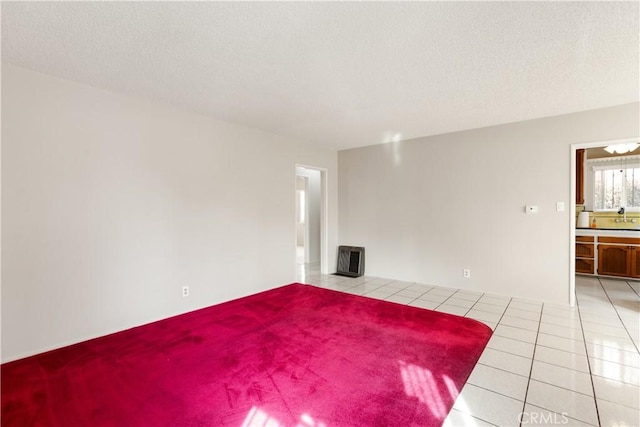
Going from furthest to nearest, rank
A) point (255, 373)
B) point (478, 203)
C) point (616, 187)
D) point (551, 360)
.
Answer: point (616, 187), point (478, 203), point (551, 360), point (255, 373)

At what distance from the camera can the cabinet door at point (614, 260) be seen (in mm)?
4762

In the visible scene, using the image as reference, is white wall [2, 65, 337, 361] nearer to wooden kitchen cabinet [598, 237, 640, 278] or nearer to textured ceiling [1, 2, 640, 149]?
textured ceiling [1, 2, 640, 149]

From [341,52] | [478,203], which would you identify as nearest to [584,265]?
[478,203]

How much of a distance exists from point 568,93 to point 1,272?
5493 mm

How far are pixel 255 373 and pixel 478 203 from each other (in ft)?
12.5

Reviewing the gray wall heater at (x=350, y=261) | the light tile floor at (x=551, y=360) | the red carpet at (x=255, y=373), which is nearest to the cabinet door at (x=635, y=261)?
the light tile floor at (x=551, y=360)

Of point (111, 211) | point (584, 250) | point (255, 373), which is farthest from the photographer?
point (584, 250)

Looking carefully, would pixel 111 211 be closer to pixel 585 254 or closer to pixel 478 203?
pixel 478 203

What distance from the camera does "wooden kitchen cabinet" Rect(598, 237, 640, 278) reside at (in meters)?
4.70

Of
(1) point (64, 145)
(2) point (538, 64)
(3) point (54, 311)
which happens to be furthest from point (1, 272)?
(2) point (538, 64)

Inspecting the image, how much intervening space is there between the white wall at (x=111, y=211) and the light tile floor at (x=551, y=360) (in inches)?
→ 90.9

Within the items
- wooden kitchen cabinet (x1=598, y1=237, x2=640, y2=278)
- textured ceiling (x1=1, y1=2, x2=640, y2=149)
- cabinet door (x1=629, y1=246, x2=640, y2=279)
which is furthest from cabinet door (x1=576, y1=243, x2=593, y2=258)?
textured ceiling (x1=1, y1=2, x2=640, y2=149)

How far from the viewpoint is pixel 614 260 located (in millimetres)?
4863

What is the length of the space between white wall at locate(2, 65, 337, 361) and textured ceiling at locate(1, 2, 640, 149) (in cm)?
33
